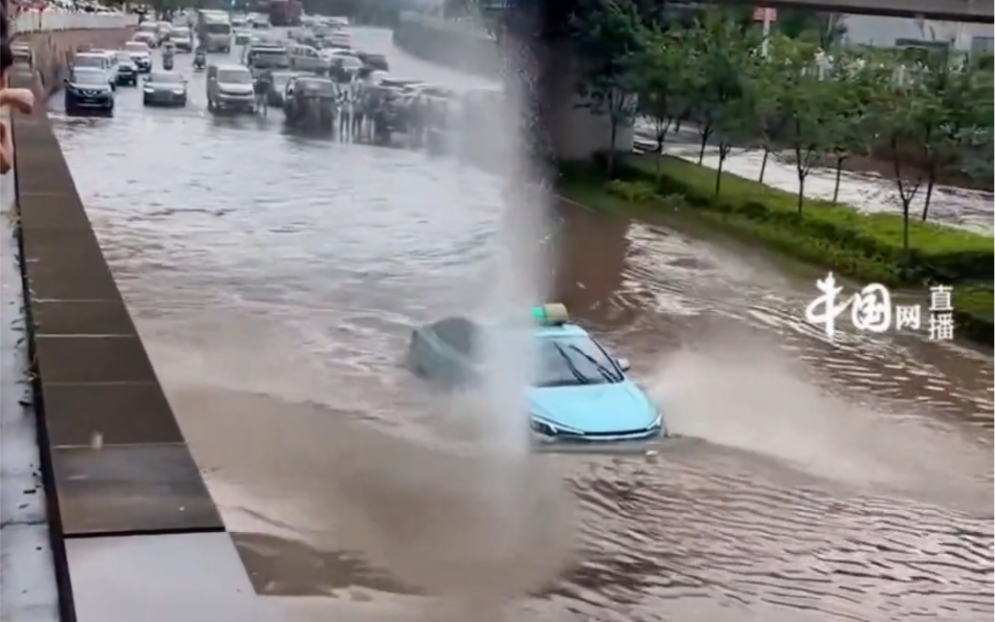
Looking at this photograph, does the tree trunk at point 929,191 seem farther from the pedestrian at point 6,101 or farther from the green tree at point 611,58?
the pedestrian at point 6,101

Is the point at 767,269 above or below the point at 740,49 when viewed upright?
below

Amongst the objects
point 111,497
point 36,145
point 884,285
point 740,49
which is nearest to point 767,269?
point 884,285

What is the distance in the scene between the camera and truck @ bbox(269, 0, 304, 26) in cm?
718

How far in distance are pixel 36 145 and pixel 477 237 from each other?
2.52 metres

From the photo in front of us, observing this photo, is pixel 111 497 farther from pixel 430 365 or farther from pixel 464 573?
pixel 430 365

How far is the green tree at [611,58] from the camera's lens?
5609 millimetres

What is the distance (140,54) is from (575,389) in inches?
192

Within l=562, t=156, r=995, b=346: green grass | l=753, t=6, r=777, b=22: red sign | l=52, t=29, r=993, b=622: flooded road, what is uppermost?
l=753, t=6, r=777, b=22: red sign

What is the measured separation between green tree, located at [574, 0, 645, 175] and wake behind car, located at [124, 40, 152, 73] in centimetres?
308

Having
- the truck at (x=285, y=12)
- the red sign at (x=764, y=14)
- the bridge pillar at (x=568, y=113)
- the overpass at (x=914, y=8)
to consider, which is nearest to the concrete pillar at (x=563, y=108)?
the bridge pillar at (x=568, y=113)

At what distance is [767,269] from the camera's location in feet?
18.8

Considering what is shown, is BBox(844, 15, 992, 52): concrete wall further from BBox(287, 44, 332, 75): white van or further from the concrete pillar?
BBox(287, 44, 332, 75): white van

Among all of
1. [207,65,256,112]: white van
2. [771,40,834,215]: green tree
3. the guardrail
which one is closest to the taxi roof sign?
[771,40,834,215]: green tree

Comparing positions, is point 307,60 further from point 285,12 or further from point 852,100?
point 852,100
